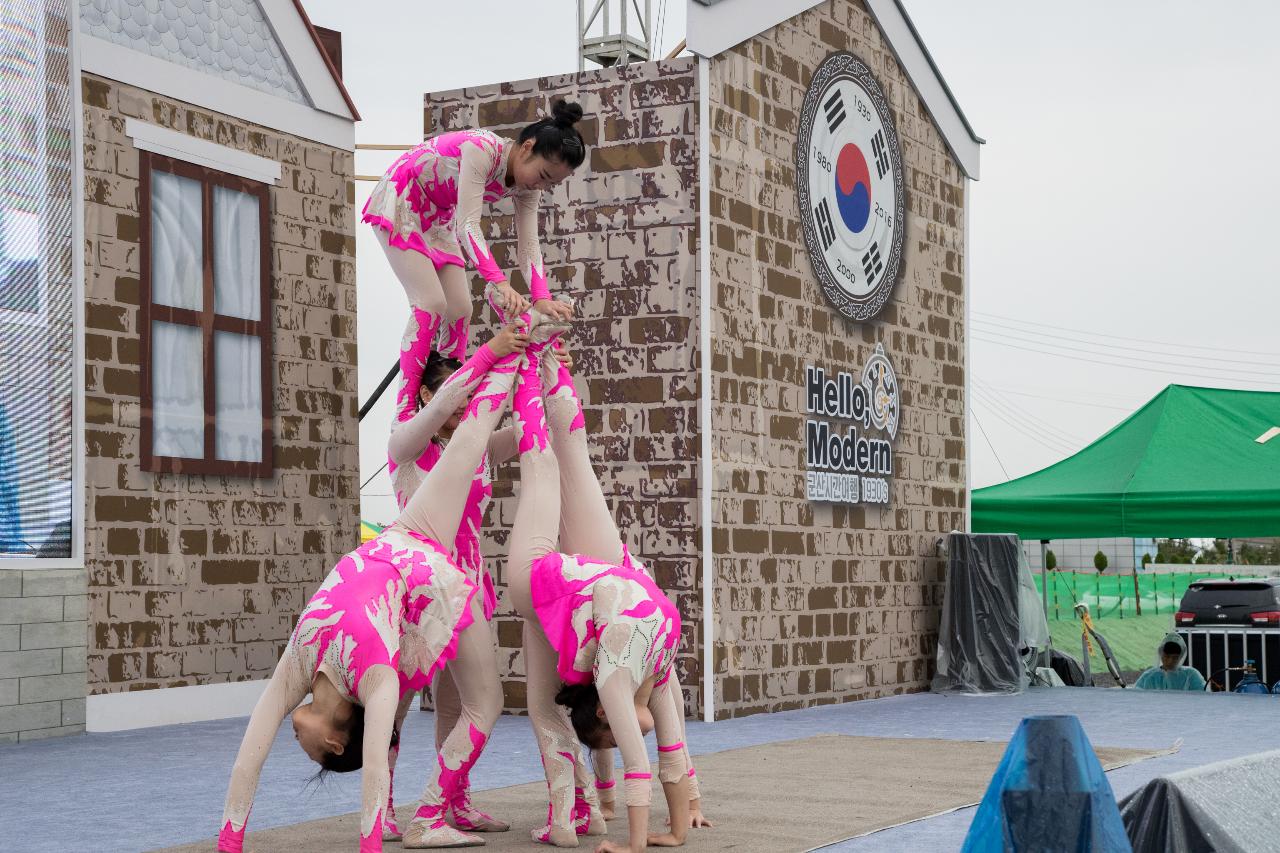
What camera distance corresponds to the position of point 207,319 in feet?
31.9

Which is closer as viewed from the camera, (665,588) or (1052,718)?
(1052,718)

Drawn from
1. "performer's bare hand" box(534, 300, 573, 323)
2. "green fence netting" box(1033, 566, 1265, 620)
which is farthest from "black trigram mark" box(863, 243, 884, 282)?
"green fence netting" box(1033, 566, 1265, 620)

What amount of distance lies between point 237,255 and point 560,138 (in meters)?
5.07

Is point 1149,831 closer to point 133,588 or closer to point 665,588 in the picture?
point 665,588

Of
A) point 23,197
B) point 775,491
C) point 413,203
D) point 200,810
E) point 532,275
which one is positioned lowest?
point 200,810

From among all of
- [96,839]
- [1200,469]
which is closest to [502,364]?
[96,839]

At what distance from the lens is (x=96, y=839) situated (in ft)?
17.0

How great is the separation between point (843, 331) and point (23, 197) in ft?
17.2

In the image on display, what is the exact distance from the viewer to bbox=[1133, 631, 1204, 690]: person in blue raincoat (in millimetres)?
11789


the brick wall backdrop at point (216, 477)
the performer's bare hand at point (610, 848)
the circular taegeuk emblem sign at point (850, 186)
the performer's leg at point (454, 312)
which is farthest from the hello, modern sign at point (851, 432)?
the performer's bare hand at point (610, 848)

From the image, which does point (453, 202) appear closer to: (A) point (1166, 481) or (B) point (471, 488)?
(B) point (471, 488)

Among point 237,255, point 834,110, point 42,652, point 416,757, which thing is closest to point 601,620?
point 416,757

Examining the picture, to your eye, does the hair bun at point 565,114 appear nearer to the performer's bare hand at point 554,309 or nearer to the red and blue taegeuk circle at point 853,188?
the performer's bare hand at point 554,309

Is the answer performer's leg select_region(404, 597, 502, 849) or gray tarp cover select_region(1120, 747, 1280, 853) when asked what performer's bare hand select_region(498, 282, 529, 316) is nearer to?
performer's leg select_region(404, 597, 502, 849)
